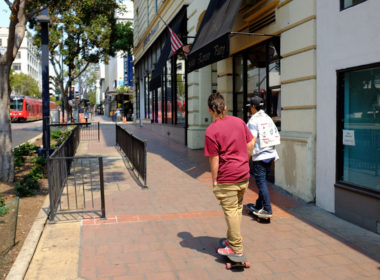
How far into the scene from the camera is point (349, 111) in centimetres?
586

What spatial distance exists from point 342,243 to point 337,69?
2610 millimetres

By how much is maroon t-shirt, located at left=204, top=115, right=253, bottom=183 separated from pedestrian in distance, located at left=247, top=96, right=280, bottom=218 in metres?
1.46

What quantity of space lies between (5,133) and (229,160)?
19.4 ft

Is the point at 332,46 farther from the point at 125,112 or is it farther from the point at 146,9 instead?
the point at 125,112

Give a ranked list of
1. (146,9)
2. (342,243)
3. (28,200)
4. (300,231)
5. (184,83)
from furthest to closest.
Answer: (146,9) < (184,83) < (28,200) < (300,231) < (342,243)

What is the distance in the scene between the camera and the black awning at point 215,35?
754cm

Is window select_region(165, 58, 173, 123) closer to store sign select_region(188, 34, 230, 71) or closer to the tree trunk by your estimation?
store sign select_region(188, 34, 230, 71)

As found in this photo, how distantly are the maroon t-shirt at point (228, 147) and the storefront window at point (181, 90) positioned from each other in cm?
1228

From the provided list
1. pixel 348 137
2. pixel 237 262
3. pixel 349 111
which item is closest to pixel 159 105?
pixel 349 111

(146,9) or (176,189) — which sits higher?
(146,9)

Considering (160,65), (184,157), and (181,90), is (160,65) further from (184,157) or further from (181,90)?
(184,157)

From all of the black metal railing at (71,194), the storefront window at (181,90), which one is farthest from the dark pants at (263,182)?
the storefront window at (181,90)

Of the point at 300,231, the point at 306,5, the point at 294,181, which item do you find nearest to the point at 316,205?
the point at 294,181

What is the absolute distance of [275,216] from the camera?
237 inches
